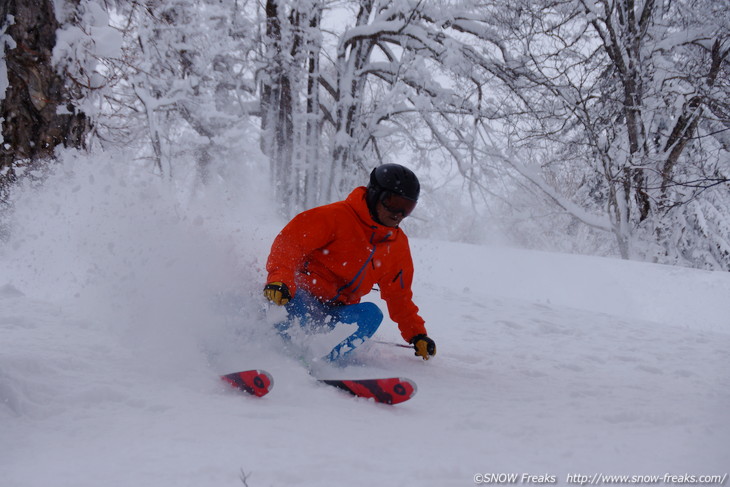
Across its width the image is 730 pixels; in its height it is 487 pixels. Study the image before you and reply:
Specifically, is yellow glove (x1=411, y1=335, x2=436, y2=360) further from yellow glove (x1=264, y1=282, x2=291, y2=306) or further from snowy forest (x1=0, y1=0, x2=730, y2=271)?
snowy forest (x1=0, y1=0, x2=730, y2=271)

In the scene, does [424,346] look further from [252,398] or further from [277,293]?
[252,398]

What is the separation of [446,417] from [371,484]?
866 millimetres

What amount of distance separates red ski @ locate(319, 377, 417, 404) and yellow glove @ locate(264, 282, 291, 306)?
54 cm

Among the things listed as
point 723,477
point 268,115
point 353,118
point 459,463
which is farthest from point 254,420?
point 268,115

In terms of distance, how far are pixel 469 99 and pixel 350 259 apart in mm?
8751

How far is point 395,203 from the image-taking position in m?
2.96

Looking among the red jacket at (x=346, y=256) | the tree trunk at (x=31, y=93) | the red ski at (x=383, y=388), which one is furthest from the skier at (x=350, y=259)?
the tree trunk at (x=31, y=93)

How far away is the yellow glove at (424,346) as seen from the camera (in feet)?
10.8

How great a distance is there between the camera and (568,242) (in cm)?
2481

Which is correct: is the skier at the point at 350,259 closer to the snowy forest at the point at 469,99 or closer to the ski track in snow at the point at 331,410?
the ski track in snow at the point at 331,410

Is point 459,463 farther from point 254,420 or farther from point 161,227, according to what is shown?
point 161,227

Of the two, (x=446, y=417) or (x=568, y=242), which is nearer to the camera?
(x=446, y=417)

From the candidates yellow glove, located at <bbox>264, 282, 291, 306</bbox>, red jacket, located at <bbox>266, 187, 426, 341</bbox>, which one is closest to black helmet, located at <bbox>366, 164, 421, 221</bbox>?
red jacket, located at <bbox>266, 187, 426, 341</bbox>

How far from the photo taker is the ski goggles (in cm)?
294
